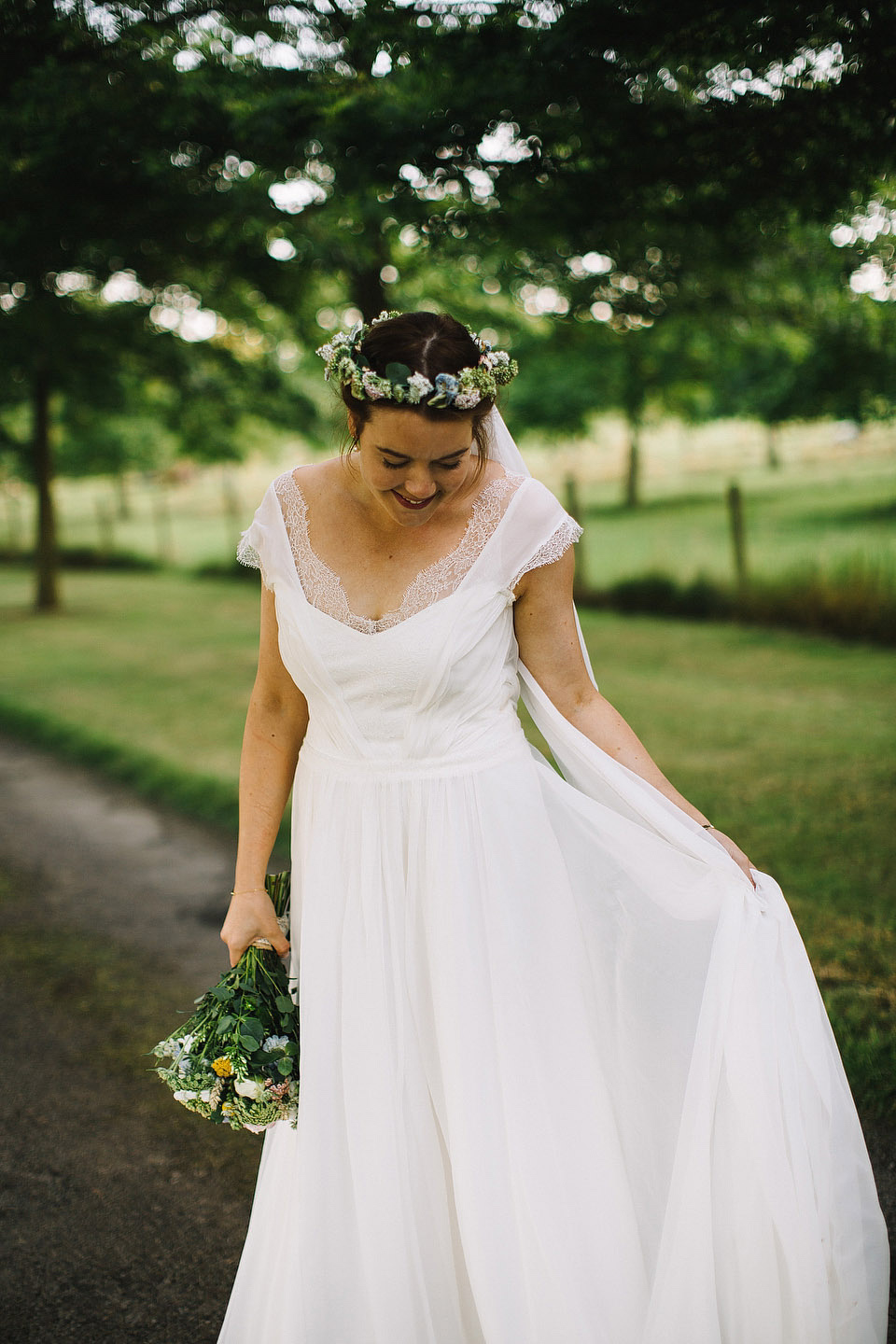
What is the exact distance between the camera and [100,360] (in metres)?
14.5

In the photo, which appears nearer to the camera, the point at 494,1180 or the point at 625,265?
the point at 494,1180

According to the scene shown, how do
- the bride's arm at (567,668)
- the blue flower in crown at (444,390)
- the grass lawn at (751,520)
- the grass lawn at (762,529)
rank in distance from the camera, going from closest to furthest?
the blue flower in crown at (444,390), the bride's arm at (567,668), the grass lawn at (762,529), the grass lawn at (751,520)

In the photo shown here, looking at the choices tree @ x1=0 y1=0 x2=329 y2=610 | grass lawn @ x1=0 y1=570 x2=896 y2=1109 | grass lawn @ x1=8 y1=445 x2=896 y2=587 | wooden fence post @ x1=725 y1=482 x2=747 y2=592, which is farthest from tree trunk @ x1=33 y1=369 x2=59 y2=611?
wooden fence post @ x1=725 y1=482 x2=747 y2=592

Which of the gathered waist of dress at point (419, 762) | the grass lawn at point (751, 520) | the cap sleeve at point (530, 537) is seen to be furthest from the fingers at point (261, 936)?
the grass lawn at point (751, 520)

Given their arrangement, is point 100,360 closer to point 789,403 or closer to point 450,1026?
point 789,403

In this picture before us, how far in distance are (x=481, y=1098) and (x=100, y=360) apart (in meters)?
14.3

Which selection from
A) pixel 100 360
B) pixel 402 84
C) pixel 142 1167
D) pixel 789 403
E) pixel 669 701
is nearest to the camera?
pixel 142 1167

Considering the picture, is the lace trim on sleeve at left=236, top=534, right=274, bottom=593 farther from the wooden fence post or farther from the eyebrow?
the wooden fence post

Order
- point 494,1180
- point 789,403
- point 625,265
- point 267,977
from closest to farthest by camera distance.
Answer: point 494,1180 → point 267,977 → point 625,265 → point 789,403

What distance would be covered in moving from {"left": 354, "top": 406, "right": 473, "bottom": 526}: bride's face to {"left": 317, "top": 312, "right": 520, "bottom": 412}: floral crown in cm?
4

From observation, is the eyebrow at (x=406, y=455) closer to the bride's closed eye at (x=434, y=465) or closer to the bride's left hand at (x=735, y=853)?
the bride's closed eye at (x=434, y=465)

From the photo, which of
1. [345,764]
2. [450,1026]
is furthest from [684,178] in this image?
[450,1026]

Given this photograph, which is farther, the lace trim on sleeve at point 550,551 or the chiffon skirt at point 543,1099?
the lace trim on sleeve at point 550,551

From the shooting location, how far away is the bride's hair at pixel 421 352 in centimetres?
210
